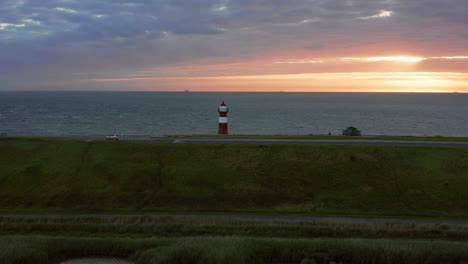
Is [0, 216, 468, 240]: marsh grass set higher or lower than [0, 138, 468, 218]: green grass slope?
lower

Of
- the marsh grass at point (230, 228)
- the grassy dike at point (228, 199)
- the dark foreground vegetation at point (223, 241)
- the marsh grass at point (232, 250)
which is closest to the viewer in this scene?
the marsh grass at point (232, 250)

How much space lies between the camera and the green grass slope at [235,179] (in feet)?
58.6

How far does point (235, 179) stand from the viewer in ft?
64.9

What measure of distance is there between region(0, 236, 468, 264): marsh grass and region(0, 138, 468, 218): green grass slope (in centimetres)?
446

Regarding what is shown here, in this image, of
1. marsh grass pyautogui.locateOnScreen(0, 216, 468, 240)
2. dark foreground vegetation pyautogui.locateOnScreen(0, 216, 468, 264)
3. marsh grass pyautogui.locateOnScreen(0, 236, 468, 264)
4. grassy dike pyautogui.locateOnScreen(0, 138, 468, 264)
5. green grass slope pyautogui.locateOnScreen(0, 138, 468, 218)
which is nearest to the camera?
marsh grass pyautogui.locateOnScreen(0, 236, 468, 264)

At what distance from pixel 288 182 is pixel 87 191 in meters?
10.8

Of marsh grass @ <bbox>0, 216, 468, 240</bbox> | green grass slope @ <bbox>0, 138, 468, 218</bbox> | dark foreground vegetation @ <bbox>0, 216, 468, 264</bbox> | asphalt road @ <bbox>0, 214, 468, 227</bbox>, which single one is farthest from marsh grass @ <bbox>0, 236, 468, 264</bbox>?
green grass slope @ <bbox>0, 138, 468, 218</bbox>

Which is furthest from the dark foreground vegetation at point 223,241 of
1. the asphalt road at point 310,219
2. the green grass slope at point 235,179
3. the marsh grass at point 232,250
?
the green grass slope at point 235,179

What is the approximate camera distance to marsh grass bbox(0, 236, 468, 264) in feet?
38.4

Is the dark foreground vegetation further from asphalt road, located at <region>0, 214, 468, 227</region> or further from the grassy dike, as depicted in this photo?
asphalt road, located at <region>0, 214, 468, 227</region>

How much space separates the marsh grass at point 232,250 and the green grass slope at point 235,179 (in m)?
4.46

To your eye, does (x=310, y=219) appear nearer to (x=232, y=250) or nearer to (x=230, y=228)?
(x=230, y=228)

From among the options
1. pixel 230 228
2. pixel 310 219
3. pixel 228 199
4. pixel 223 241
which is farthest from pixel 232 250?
pixel 228 199

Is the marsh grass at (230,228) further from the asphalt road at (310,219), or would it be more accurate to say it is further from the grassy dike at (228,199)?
the asphalt road at (310,219)
